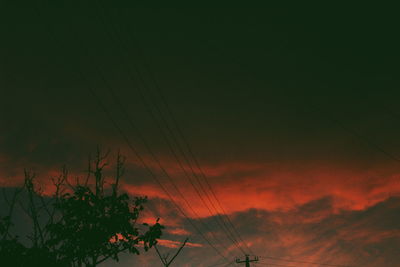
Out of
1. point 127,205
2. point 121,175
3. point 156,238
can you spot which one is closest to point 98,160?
point 121,175

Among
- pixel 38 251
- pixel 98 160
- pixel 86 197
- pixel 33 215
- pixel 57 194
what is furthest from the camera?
pixel 98 160

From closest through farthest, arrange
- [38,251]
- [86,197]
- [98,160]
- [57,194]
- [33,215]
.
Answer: [86,197] → [38,251] → [33,215] → [57,194] → [98,160]

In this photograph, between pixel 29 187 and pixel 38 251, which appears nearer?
pixel 38 251

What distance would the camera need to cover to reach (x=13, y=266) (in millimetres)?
13281

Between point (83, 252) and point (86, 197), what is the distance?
1.89 meters

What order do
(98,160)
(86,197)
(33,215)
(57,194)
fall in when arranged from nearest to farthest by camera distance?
(86,197) → (33,215) → (57,194) → (98,160)

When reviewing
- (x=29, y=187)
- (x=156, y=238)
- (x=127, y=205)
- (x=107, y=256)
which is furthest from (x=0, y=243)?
(x=156, y=238)

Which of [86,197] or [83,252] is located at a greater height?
[86,197]

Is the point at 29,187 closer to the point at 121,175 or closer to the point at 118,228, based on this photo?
the point at 121,175

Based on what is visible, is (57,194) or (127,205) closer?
(127,205)

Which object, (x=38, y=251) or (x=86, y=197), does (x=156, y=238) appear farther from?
(x=38, y=251)

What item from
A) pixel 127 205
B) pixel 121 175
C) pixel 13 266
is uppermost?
pixel 121 175

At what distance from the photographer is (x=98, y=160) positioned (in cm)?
1764

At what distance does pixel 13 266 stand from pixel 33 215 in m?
2.07
